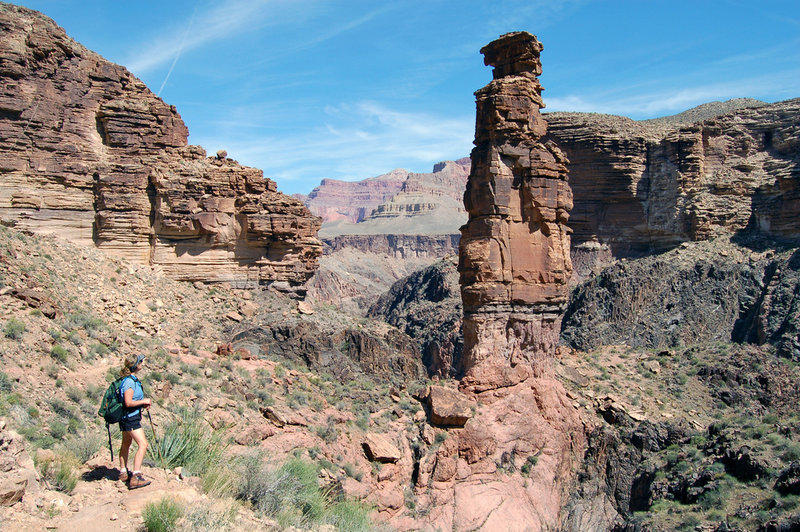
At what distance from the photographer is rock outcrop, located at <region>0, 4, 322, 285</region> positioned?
25.6 m

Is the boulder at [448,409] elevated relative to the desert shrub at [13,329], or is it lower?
lower

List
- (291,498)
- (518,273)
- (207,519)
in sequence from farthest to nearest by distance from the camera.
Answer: (518,273) → (291,498) → (207,519)

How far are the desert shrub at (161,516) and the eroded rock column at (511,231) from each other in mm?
16158

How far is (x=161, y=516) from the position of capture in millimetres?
9016

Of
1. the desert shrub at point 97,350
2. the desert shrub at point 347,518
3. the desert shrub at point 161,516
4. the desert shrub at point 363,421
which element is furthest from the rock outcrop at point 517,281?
the desert shrub at point 161,516

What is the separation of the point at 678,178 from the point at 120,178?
44495 mm

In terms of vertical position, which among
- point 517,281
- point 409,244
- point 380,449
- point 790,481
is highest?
point 409,244

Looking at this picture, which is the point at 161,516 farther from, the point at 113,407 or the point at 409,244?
the point at 409,244

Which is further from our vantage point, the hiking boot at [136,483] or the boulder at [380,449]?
the boulder at [380,449]

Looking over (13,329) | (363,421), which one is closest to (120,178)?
(13,329)

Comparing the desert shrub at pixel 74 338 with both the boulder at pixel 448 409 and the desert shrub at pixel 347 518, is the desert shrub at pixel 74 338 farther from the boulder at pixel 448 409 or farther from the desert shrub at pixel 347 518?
the boulder at pixel 448 409

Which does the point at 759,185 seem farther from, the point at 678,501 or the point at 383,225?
the point at 383,225

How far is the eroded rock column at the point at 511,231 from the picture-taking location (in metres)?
24.6

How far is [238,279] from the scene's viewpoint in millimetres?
29047
